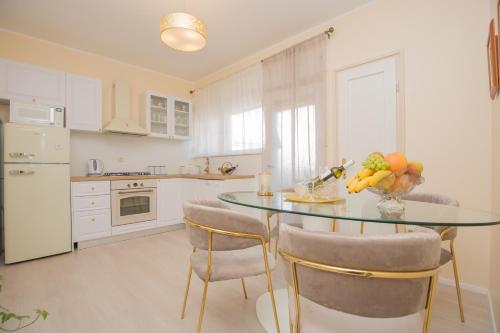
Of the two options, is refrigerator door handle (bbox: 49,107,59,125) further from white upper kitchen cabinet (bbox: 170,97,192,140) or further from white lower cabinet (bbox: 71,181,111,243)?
white upper kitchen cabinet (bbox: 170,97,192,140)

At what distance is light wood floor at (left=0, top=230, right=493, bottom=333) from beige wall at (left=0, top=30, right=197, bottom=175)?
164 centimetres

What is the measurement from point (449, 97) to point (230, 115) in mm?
2771

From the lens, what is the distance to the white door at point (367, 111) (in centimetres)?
225

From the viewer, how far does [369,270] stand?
591mm

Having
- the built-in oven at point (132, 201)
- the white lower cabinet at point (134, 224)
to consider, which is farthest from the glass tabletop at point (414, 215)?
the built-in oven at point (132, 201)

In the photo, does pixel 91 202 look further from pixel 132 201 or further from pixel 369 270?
pixel 369 270

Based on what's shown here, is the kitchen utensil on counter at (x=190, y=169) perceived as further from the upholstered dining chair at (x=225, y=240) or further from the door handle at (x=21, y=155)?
the upholstered dining chair at (x=225, y=240)

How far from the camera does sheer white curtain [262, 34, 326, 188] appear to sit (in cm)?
270

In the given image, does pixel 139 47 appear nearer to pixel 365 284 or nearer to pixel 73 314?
pixel 73 314

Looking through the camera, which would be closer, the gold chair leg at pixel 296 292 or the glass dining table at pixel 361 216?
the gold chair leg at pixel 296 292

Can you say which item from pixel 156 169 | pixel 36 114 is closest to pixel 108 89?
pixel 36 114

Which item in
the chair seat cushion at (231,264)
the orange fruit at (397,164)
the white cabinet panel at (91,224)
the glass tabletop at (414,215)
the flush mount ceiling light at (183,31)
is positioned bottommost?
the white cabinet panel at (91,224)

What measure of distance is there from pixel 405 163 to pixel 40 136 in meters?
3.38

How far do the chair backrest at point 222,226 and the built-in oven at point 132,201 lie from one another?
2395 mm
